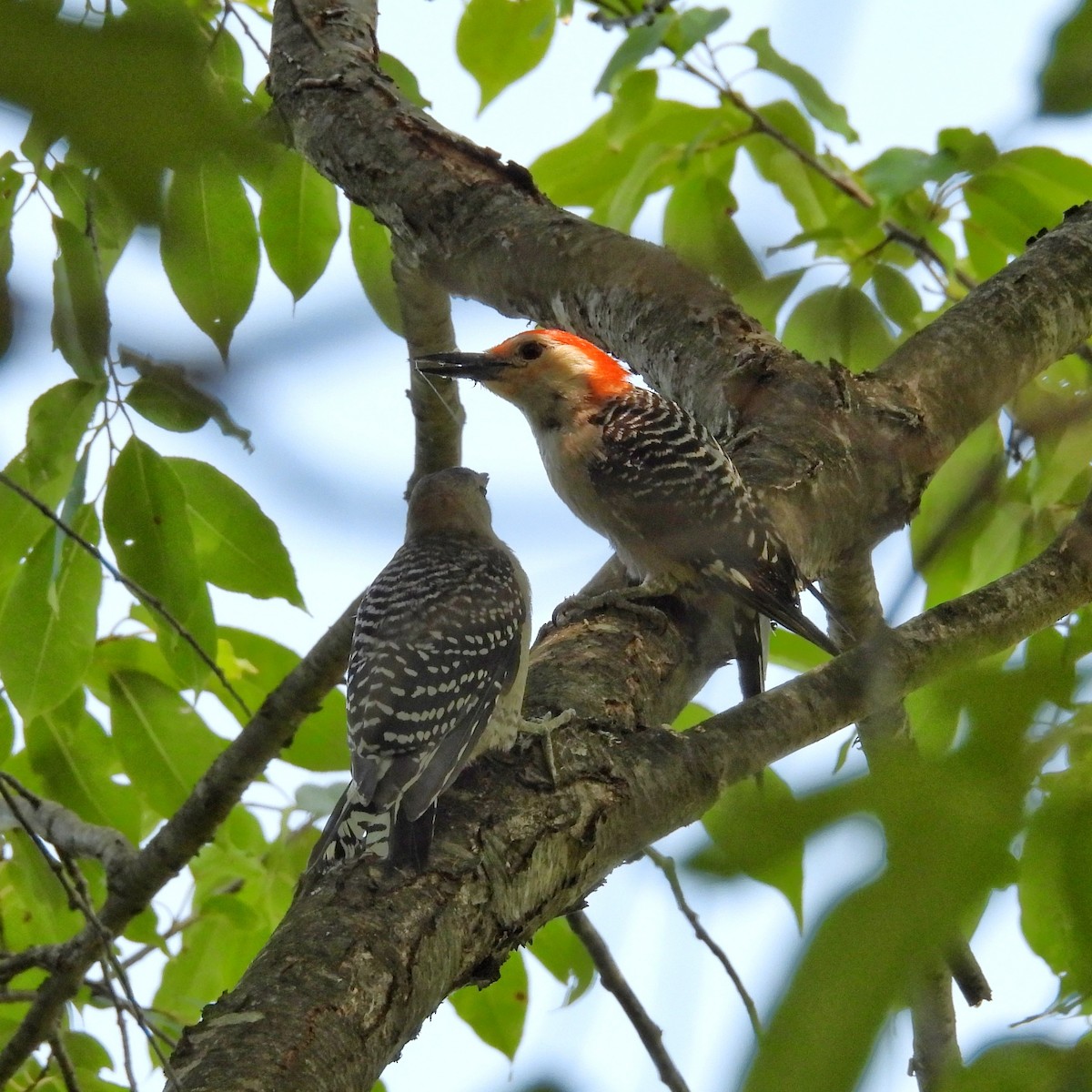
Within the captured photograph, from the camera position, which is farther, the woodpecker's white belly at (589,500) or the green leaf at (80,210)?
the woodpecker's white belly at (589,500)

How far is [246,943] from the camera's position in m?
4.14

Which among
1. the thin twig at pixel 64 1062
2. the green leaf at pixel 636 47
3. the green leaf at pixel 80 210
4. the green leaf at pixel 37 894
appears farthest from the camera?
the green leaf at pixel 37 894

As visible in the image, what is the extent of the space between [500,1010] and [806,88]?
2658 mm

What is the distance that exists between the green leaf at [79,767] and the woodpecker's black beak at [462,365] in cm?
161

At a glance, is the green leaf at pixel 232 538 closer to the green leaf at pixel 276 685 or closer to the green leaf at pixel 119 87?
the green leaf at pixel 276 685

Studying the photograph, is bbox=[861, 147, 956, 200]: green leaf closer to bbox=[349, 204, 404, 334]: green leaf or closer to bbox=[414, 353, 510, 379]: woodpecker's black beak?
bbox=[349, 204, 404, 334]: green leaf

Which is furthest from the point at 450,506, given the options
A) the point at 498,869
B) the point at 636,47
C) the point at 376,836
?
the point at 498,869

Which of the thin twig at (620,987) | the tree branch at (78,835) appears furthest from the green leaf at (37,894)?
the thin twig at (620,987)

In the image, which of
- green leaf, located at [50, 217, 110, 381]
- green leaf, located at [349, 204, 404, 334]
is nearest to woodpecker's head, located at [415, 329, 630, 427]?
green leaf, located at [349, 204, 404, 334]

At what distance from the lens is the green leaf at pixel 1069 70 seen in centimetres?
57

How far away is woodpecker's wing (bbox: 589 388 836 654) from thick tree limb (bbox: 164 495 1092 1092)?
1.02 meters

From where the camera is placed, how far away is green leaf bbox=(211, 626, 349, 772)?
159 inches

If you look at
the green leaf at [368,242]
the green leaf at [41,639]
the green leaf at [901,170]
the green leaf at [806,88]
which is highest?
the green leaf at [368,242]

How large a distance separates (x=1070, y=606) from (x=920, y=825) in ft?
6.75
